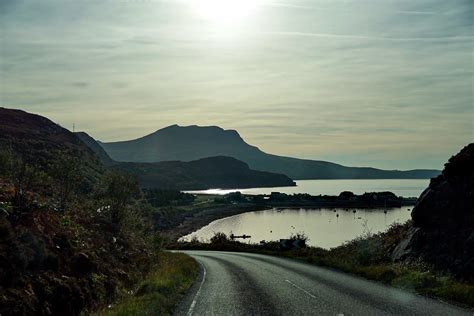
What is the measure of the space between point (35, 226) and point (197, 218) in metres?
167

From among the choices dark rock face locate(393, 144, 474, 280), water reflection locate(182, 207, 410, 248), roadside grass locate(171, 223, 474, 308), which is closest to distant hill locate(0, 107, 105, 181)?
roadside grass locate(171, 223, 474, 308)

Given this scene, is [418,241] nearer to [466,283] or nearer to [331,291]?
[466,283]

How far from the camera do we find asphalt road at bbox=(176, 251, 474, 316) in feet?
45.5

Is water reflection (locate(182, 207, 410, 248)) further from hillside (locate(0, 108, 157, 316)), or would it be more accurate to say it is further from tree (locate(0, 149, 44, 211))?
tree (locate(0, 149, 44, 211))

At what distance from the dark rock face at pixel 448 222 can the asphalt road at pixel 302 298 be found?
408cm

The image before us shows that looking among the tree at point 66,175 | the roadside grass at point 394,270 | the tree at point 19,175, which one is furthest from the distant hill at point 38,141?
the roadside grass at point 394,270

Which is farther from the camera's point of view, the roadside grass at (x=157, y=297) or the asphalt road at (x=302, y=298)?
the asphalt road at (x=302, y=298)

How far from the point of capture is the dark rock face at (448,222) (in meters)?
21.5

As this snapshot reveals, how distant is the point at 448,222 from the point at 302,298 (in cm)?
1169

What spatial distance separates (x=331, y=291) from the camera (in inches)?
697

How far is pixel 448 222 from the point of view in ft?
78.6

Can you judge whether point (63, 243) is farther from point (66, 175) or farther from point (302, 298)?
point (302, 298)

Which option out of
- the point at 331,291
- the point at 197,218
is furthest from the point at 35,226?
the point at 197,218

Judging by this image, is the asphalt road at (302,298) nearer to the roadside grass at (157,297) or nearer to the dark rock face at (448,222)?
the roadside grass at (157,297)
